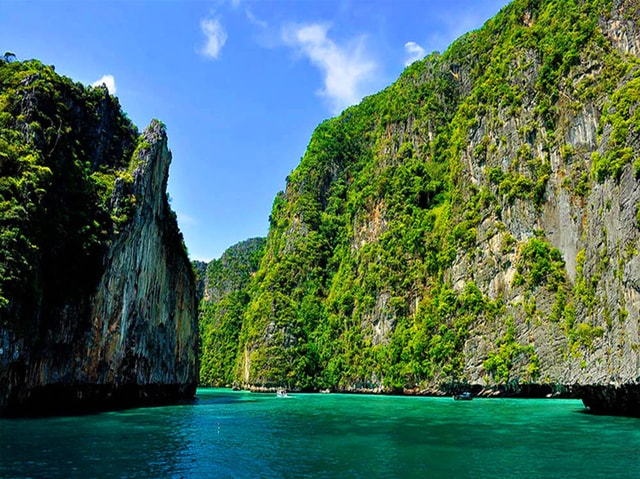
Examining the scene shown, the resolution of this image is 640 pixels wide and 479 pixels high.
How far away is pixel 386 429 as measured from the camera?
31.6 metres

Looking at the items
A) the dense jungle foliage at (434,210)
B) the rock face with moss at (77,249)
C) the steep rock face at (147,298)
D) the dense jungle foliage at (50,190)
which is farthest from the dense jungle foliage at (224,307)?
the dense jungle foliage at (50,190)

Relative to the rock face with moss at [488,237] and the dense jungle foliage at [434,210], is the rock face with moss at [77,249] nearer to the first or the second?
the rock face with moss at [488,237]

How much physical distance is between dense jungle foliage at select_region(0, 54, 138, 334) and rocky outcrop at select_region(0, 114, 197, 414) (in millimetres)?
1029

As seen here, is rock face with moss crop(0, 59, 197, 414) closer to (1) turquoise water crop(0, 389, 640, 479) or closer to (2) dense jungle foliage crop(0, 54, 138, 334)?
(2) dense jungle foliage crop(0, 54, 138, 334)

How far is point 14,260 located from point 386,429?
24.2 meters

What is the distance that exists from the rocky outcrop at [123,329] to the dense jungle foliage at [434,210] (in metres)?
36.9

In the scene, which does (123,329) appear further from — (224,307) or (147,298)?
(224,307)

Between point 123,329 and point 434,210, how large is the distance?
203ft

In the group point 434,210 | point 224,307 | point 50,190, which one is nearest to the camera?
point 50,190

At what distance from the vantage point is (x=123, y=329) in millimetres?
46188

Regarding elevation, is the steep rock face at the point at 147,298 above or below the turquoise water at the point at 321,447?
above

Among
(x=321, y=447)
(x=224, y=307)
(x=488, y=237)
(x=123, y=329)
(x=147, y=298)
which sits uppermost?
(x=224, y=307)

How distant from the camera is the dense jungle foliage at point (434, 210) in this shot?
64250 mm

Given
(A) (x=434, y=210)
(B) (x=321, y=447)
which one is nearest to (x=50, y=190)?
(B) (x=321, y=447)
